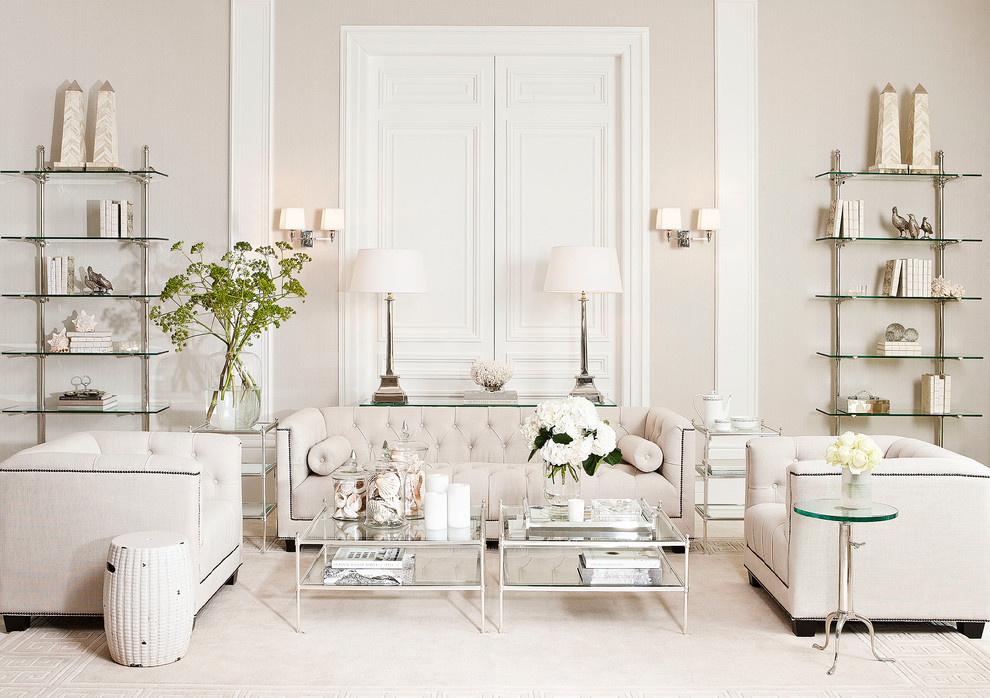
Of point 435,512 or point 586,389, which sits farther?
point 586,389

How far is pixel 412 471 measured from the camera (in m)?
3.57

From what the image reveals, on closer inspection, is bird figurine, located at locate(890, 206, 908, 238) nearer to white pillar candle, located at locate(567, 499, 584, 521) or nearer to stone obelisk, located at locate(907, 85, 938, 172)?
stone obelisk, located at locate(907, 85, 938, 172)

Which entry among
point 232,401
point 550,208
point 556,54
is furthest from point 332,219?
point 556,54

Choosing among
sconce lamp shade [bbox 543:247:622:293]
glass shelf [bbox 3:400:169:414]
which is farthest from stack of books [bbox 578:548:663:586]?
glass shelf [bbox 3:400:169:414]

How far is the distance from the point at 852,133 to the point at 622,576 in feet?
12.1

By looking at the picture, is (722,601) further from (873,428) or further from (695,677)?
(873,428)

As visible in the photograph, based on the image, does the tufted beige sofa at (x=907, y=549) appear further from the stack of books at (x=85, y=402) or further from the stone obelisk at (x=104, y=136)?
the stone obelisk at (x=104, y=136)

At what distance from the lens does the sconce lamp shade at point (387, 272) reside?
16.5 ft

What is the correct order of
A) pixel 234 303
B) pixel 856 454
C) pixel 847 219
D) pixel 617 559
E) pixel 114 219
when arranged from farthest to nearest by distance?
1. pixel 847 219
2. pixel 114 219
3. pixel 234 303
4. pixel 617 559
5. pixel 856 454

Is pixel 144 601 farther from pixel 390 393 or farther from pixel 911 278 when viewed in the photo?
pixel 911 278

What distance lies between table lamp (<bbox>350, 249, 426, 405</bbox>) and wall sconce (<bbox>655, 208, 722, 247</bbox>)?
1.59m

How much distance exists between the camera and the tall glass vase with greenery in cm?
491

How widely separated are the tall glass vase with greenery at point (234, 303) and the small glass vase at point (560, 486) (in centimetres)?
210

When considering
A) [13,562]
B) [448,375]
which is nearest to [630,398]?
[448,375]
